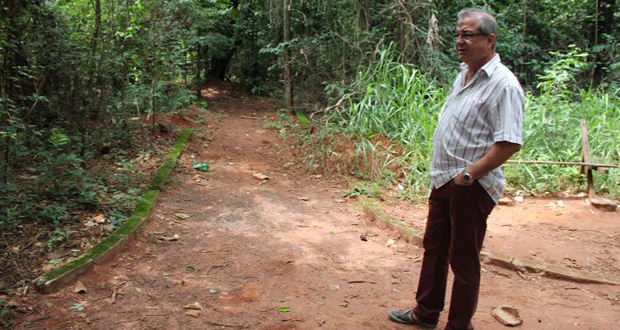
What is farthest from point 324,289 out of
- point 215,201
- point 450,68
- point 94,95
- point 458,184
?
point 450,68

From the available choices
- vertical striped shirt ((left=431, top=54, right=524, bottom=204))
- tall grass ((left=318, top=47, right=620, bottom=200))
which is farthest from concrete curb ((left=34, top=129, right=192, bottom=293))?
tall grass ((left=318, top=47, right=620, bottom=200))

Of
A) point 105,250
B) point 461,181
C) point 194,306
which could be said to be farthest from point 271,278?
point 461,181

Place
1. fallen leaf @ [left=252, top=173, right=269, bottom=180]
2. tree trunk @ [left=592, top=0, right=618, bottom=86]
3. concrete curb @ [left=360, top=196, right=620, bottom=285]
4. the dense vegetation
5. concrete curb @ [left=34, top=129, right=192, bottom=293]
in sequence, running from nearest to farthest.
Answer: concrete curb @ [left=34, top=129, right=192, bottom=293]
concrete curb @ [left=360, top=196, right=620, bottom=285]
the dense vegetation
fallen leaf @ [left=252, top=173, right=269, bottom=180]
tree trunk @ [left=592, top=0, right=618, bottom=86]

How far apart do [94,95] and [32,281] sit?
327 centimetres

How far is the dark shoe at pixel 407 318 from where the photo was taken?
2.89 m

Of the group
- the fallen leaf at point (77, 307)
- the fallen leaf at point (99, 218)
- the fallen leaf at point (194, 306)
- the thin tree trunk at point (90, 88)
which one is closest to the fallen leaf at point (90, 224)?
the fallen leaf at point (99, 218)

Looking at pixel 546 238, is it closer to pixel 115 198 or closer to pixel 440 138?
pixel 440 138

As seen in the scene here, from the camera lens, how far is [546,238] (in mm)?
4543

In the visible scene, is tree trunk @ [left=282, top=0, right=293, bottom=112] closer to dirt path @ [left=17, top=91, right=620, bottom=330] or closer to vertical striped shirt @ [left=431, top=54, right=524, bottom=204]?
dirt path @ [left=17, top=91, right=620, bottom=330]

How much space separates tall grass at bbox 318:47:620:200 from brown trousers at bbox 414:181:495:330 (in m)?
2.70

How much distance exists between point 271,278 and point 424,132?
3321mm

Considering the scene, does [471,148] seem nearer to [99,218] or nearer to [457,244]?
[457,244]

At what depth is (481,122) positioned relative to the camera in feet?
7.70

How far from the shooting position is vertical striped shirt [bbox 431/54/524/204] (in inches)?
88.5
